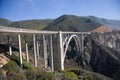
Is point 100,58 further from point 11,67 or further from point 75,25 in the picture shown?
point 75,25

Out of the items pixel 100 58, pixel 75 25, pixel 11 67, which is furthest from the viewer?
pixel 75 25

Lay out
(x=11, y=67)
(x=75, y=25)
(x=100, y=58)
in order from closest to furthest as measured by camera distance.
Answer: (x=11, y=67), (x=100, y=58), (x=75, y=25)

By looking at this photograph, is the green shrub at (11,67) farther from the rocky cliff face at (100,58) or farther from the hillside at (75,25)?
the hillside at (75,25)

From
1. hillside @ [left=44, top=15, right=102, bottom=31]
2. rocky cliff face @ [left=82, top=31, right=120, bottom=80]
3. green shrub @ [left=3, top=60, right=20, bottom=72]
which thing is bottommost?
rocky cliff face @ [left=82, top=31, right=120, bottom=80]

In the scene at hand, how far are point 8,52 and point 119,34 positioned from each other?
3477 inches

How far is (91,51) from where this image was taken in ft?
274

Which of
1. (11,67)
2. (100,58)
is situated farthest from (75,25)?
(11,67)

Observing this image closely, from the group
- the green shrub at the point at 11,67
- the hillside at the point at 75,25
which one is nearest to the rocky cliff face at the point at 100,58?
the hillside at the point at 75,25

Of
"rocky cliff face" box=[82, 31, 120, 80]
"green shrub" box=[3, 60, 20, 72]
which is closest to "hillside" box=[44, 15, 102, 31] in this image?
"rocky cliff face" box=[82, 31, 120, 80]

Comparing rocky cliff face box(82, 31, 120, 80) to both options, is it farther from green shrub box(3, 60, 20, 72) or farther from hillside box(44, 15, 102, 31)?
green shrub box(3, 60, 20, 72)

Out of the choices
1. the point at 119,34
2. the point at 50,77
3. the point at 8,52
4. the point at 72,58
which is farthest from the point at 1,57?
the point at 119,34

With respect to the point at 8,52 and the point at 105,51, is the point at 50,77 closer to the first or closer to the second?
the point at 8,52

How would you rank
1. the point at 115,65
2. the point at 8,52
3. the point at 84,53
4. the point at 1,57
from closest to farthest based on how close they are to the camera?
the point at 1,57 → the point at 8,52 → the point at 115,65 → the point at 84,53

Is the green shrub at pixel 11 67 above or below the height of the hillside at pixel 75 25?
below
